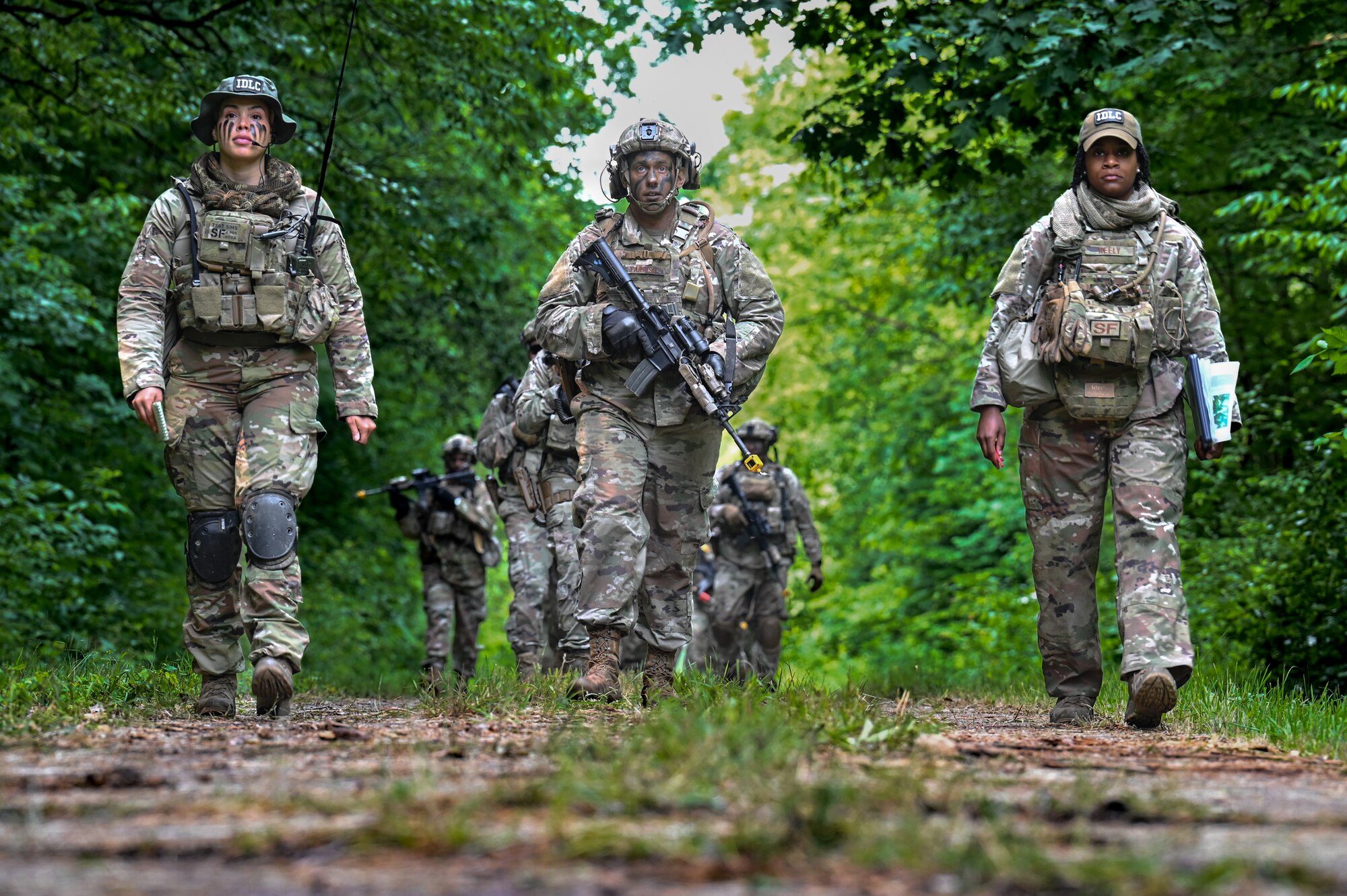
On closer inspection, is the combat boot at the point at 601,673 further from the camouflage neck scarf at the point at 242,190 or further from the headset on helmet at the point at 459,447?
the headset on helmet at the point at 459,447

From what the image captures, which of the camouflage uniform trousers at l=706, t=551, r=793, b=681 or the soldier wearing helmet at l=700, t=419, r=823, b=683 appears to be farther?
the camouflage uniform trousers at l=706, t=551, r=793, b=681

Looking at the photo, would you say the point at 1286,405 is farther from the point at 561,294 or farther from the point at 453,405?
the point at 453,405

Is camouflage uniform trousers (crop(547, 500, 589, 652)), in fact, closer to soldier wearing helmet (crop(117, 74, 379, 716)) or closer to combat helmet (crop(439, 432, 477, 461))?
soldier wearing helmet (crop(117, 74, 379, 716))

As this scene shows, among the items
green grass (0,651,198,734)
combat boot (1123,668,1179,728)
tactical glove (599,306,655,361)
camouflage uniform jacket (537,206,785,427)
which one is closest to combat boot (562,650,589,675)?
green grass (0,651,198,734)

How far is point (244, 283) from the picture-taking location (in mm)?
6273

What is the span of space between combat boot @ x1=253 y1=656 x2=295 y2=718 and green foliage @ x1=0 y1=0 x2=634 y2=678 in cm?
503

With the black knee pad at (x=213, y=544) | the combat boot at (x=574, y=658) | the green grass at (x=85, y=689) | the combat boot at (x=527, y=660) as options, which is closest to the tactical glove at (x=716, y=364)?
the black knee pad at (x=213, y=544)

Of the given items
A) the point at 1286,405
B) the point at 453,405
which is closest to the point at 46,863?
the point at 1286,405

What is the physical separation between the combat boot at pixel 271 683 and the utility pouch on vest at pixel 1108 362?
10.6 ft

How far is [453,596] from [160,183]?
506 cm

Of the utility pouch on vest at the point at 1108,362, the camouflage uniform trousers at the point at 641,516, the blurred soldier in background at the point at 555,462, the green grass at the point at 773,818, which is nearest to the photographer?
the green grass at the point at 773,818

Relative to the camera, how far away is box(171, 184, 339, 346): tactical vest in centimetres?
623

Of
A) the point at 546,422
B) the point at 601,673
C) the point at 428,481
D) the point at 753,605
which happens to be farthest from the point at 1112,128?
the point at 428,481

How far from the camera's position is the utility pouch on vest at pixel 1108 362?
20.5 ft
